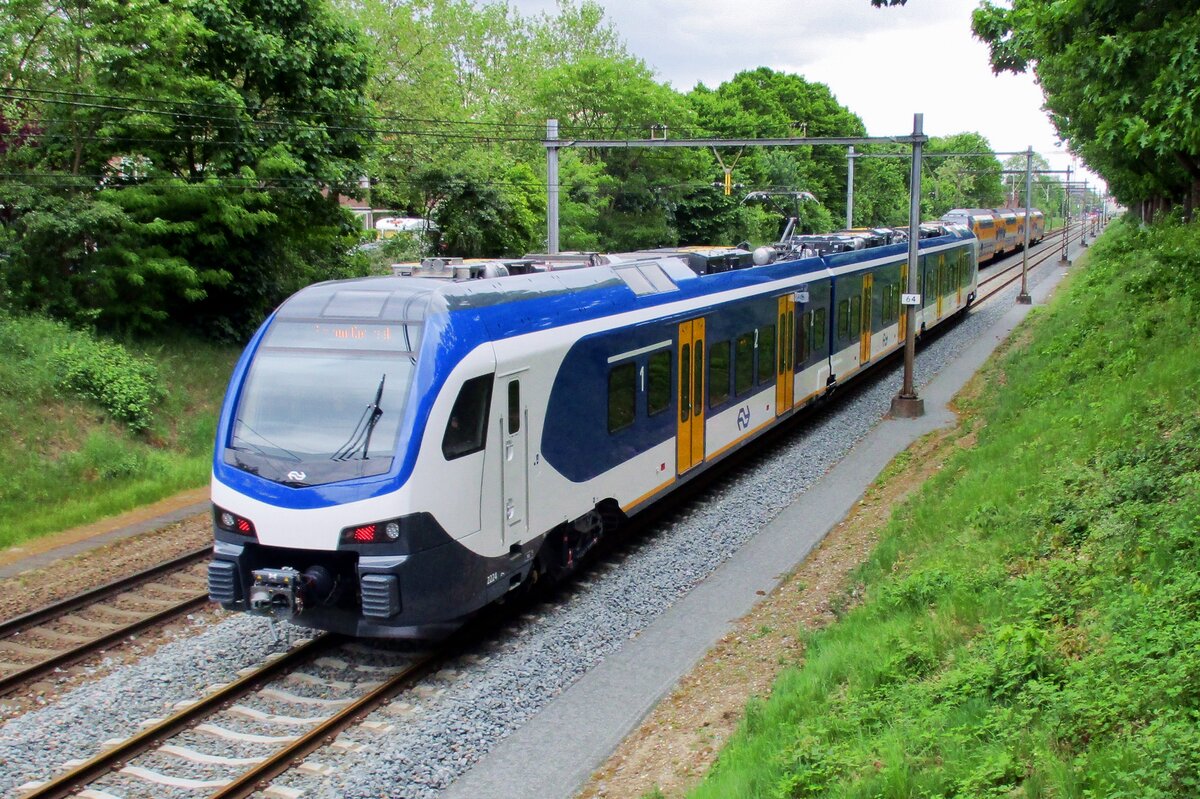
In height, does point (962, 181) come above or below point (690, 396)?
above

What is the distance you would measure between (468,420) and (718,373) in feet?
22.1

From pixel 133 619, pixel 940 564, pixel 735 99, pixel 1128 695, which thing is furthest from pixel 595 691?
pixel 735 99

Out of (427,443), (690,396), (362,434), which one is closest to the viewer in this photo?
(427,443)

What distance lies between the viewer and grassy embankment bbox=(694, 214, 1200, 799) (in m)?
5.50

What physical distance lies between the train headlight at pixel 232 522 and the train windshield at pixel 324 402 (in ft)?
1.38

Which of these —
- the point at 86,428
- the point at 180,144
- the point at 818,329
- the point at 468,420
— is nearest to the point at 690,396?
the point at 468,420

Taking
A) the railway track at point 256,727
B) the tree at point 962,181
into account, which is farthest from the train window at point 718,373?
the tree at point 962,181

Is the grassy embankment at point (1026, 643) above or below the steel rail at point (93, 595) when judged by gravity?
above

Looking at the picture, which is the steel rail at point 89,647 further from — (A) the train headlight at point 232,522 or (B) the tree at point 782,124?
(B) the tree at point 782,124

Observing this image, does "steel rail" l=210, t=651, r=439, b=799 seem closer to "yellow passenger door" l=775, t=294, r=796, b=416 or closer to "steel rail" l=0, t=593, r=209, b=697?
"steel rail" l=0, t=593, r=209, b=697

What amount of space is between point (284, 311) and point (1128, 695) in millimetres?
7585

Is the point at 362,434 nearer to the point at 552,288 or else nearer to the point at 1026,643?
the point at 552,288

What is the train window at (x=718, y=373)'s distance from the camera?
48.7ft

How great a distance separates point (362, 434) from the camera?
Answer: 8.76 m
